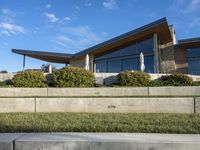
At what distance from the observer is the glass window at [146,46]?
991 inches

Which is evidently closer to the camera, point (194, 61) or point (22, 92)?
point (22, 92)

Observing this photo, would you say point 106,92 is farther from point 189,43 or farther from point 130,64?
point 130,64

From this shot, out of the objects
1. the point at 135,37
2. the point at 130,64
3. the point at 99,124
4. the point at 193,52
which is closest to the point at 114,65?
the point at 130,64

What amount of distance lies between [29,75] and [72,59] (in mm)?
14634

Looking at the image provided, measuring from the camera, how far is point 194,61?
2422cm

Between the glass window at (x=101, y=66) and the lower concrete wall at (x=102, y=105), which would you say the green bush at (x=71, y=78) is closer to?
the lower concrete wall at (x=102, y=105)

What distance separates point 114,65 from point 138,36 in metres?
3.56

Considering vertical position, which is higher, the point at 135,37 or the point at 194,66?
the point at 135,37

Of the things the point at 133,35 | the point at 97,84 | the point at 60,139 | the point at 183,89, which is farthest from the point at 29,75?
the point at 133,35

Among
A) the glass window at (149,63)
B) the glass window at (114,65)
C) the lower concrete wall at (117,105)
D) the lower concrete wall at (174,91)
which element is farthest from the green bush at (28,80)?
the glass window at (114,65)

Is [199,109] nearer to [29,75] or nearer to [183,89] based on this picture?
[183,89]

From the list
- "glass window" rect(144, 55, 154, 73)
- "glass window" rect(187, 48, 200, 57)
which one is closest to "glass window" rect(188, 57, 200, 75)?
"glass window" rect(187, 48, 200, 57)

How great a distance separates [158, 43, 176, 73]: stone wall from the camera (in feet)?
80.2

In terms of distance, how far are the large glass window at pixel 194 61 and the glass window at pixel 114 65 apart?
590 centimetres
